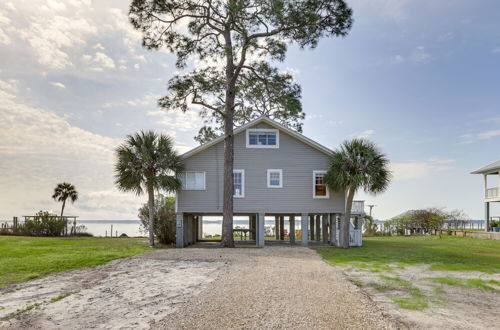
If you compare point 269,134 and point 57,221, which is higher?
point 269,134

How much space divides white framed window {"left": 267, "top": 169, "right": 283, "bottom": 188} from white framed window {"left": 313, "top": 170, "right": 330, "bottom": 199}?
6.22 ft

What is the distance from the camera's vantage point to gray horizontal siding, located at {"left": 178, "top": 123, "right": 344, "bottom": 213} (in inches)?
885

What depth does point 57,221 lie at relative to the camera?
103ft

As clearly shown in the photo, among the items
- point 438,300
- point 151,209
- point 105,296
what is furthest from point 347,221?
point 105,296

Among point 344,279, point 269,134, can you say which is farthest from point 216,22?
point 344,279

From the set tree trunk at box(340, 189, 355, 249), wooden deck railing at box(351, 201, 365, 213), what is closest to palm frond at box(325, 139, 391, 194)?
tree trunk at box(340, 189, 355, 249)

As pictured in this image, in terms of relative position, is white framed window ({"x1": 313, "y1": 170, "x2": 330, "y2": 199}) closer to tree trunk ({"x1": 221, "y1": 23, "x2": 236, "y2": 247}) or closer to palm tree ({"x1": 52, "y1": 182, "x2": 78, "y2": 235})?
tree trunk ({"x1": 221, "y1": 23, "x2": 236, "y2": 247})

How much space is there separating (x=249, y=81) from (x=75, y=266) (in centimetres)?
1586

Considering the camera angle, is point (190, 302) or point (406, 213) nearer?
point (190, 302)

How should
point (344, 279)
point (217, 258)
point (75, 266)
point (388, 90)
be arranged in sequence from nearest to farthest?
point (344, 279) → point (75, 266) → point (217, 258) → point (388, 90)

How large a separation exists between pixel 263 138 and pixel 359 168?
18.0ft

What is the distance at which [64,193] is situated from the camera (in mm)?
39406

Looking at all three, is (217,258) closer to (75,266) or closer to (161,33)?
(75,266)

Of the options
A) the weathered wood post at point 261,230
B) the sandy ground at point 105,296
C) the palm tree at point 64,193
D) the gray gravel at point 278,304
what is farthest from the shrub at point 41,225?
the gray gravel at point 278,304
